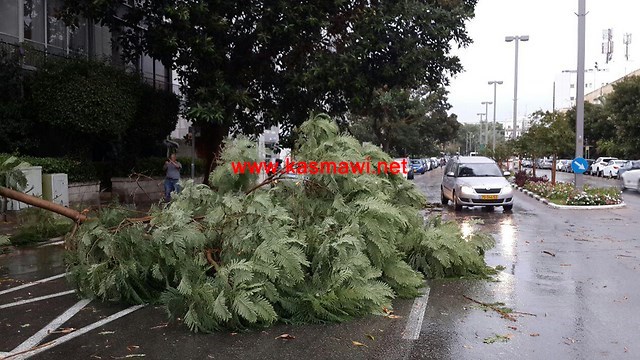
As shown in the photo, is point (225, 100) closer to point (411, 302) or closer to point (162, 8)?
point (162, 8)

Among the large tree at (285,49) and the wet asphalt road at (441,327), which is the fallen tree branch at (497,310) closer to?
the wet asphalt road at (441,327)

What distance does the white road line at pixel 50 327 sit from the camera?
18.2 feet

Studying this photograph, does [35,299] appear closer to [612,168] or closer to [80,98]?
[80,98]

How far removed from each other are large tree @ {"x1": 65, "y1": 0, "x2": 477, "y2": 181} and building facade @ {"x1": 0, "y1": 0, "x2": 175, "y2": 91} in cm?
185

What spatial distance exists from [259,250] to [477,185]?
13511 mm

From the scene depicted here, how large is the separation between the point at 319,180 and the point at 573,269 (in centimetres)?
467

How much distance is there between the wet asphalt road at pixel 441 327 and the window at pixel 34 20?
13007 millimetres

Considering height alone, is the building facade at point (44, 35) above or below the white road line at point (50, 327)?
above

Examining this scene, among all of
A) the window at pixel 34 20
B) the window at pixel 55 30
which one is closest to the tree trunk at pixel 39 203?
the window at pixel 34 20

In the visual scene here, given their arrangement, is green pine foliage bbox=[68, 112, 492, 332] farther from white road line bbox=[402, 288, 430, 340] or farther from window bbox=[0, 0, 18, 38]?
window bbox=[0, 0, 18, 38]

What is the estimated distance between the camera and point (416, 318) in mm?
6484

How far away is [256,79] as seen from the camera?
18.9 metres

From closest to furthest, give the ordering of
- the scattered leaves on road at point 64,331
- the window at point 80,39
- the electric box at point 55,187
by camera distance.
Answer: the scattered leaves on road at point 64,331 < the electric box at point 55,187 < the window at point 80,39

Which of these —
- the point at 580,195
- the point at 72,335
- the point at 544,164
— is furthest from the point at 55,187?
the point at 544,164
